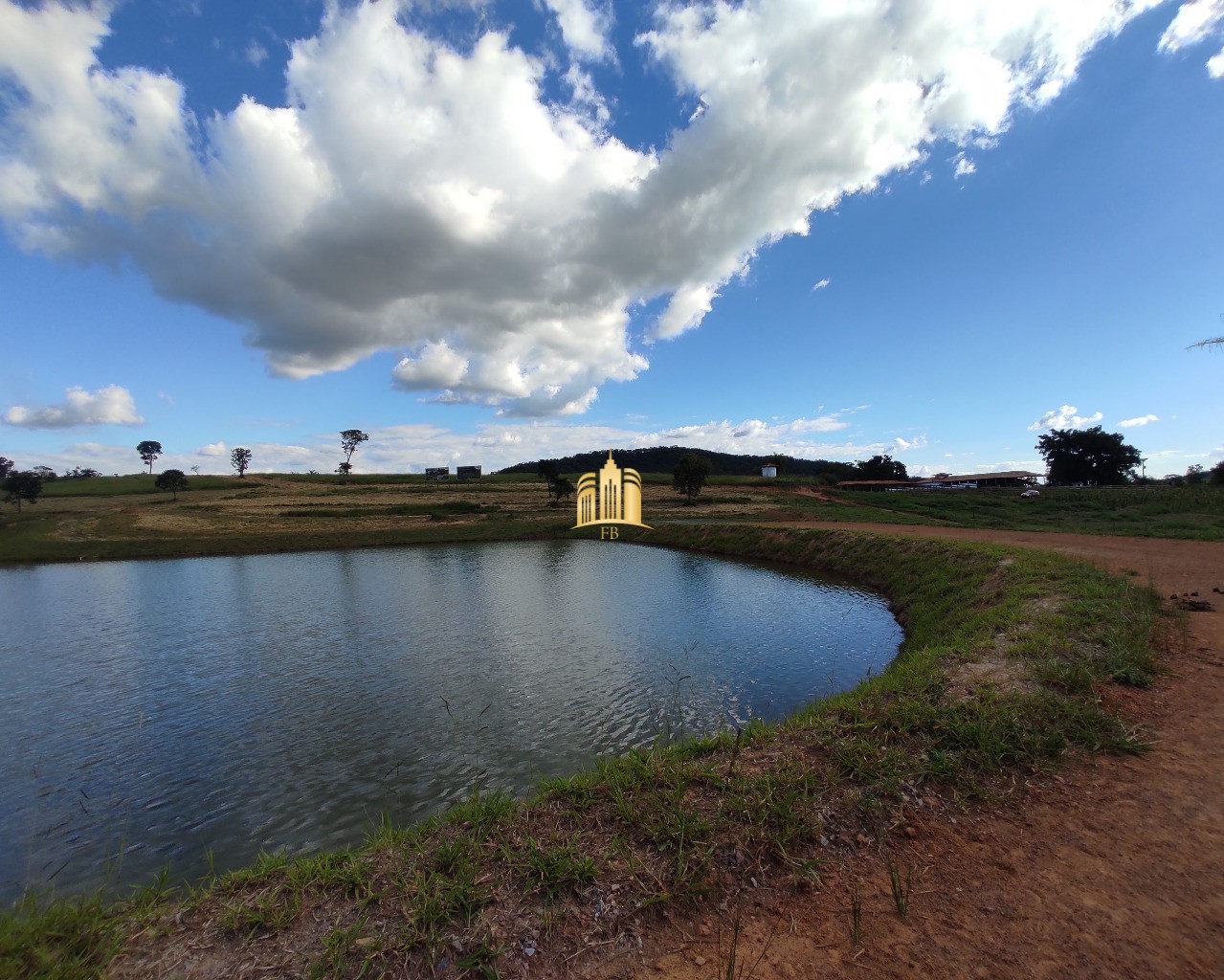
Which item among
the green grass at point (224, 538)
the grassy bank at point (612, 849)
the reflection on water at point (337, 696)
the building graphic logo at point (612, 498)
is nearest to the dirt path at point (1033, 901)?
the grassy bank at point (612, 849)

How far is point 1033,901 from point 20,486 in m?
106

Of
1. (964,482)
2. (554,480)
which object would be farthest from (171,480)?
(964,482)

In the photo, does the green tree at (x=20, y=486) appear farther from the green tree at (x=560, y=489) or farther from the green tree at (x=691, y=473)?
the green tree at (x=691, y=473)

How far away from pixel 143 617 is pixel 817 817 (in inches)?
993

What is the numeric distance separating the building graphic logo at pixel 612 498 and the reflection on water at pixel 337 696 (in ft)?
58.3

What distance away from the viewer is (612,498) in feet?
151

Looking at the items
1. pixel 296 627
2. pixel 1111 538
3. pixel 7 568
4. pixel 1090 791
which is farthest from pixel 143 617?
pixel 1111 538

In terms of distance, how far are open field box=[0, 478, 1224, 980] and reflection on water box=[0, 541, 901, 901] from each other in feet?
6.92

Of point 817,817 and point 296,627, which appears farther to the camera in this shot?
point 296,627

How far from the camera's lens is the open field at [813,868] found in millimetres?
3752

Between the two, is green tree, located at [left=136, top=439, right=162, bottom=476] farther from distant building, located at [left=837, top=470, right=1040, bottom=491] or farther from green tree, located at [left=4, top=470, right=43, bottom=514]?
distant building, located at [left=837, top=470, right=1040, bottom=491]

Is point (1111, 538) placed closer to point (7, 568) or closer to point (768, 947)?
point (768, 947)

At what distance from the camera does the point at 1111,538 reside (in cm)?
2527

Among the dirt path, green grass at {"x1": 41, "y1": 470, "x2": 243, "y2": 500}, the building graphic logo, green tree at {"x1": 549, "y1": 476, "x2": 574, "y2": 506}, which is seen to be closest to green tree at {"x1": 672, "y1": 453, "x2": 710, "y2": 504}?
green tree at {"x1": 549, "y1": 476, "x2": 574, "y2": 506}
